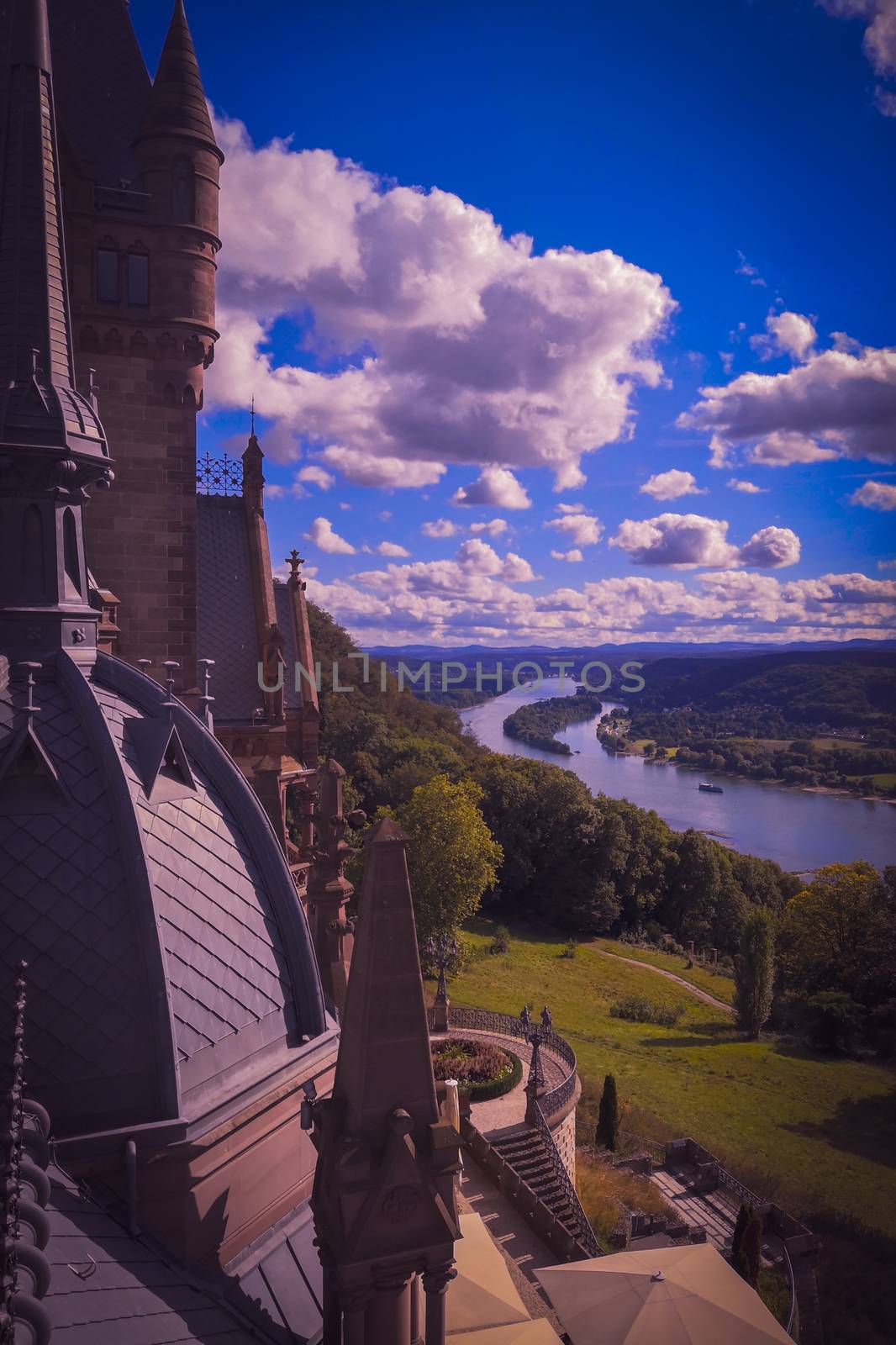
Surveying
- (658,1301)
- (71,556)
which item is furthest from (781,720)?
(71,556)

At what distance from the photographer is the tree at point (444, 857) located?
42844 millimetres

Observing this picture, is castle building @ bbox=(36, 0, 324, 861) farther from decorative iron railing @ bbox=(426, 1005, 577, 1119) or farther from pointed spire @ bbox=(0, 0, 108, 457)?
decorative iron railing @ bbox=(426, 1005, 577, 1119)

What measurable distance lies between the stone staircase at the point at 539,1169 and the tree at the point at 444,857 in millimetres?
16275

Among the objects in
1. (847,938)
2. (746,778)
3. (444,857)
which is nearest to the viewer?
(444,857)

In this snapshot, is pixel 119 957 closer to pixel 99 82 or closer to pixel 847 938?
pixel 99 82

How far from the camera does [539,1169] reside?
2464 centimetres

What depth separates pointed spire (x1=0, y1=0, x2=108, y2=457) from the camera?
880 centimetres

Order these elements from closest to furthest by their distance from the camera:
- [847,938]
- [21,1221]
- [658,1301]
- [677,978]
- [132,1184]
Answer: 1. [21,1221]
2. [132,1184]
3. [658,1301]
4. [847,938]
5. [677,978]

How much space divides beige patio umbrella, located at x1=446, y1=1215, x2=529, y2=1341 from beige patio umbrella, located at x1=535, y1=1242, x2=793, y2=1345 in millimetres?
1367

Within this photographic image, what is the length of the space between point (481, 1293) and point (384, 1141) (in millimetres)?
11889

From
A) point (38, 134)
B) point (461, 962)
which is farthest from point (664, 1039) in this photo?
point (38, 134)

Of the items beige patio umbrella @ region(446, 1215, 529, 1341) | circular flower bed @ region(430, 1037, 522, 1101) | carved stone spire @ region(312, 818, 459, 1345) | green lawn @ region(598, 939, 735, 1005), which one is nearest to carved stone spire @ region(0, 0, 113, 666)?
carved stone spire @ region(312, 818, 459, 1345)

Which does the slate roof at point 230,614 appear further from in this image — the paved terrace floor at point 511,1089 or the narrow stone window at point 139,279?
the paved terrace floor at point 511,1089

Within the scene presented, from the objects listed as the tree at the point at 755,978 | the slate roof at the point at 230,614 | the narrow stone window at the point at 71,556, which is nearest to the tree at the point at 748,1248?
the slate roof at the point at 230,614
